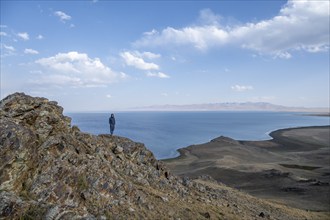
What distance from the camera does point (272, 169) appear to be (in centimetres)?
6200

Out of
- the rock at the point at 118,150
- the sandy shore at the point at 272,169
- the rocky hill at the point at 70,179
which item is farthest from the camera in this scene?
the sandy shore at the point at 272,169

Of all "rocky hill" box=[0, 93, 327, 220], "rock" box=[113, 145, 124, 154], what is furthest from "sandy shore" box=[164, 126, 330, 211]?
"rock" box=[113, 145, 124, 154]

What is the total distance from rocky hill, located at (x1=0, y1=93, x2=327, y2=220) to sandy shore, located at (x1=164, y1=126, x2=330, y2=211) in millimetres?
22588

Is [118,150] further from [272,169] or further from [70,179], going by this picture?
[272,169]

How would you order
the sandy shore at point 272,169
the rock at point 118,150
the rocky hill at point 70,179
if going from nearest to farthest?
the rocky hill at point 70,179 < the rock at point 118,150 < the sandy shore at point 272,169

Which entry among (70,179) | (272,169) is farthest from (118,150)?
(272,169)

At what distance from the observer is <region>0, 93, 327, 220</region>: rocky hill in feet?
55.0

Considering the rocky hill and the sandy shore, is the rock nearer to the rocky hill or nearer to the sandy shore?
the rocky hill

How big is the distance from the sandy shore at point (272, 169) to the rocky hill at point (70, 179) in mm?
22588

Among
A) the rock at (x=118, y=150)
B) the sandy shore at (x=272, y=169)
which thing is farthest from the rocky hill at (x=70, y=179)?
the sandy shore at (x=272, y=169)

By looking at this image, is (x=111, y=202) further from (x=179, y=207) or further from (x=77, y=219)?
(x=179, y=207)

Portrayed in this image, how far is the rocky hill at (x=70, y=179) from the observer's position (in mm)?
16766

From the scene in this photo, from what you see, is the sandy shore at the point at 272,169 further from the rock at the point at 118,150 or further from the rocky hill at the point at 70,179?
the rock at the point at 118,150

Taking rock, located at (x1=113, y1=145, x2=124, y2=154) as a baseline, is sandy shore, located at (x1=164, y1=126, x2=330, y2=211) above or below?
below
